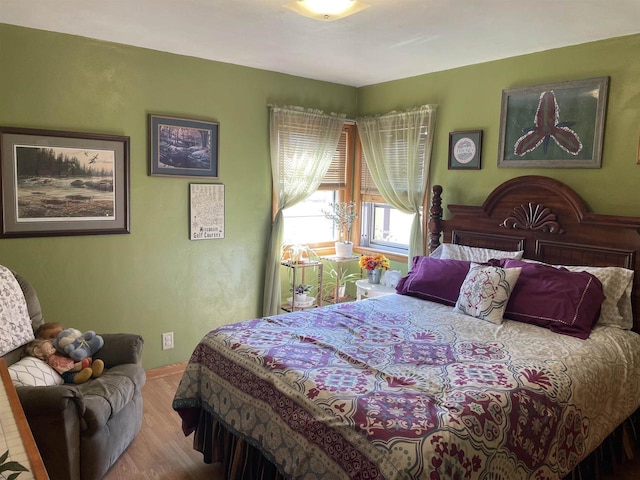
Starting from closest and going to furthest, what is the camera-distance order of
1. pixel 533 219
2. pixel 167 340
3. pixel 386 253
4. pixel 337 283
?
pixel 533 219
pixel 167 340
pixel 337 283
pixel 386 253

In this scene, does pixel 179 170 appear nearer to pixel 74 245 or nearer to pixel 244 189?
pixel 244 189

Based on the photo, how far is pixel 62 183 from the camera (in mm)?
3182

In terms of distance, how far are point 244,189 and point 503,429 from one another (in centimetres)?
281

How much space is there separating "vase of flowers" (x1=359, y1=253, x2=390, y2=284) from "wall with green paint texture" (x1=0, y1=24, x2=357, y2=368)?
2.99ft

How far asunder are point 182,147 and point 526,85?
252cm

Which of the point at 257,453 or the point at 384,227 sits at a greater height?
the point at 384,227

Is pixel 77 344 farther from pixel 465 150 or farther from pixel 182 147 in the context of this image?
pixel 465 150

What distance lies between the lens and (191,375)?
8.38ft

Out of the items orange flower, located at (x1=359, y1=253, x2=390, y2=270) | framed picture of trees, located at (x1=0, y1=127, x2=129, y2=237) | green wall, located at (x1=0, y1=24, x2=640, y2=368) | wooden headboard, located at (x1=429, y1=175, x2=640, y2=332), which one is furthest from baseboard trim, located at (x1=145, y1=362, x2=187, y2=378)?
wooden headboard, located at (x1=429, y1=175, x2=640, y2=332)

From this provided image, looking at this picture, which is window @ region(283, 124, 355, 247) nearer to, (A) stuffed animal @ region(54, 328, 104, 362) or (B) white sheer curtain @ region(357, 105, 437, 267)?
(B) white sheer curtain @ region(357, 105, 437, 267)

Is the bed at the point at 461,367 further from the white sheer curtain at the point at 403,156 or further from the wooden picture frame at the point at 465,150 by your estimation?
the white sheer curtain at the point at 403,156

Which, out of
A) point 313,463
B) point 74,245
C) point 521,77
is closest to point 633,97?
point 521,77

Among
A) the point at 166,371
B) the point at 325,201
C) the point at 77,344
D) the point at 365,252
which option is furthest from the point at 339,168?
the point at 77,344

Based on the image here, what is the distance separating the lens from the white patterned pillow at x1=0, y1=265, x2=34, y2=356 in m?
2.49
